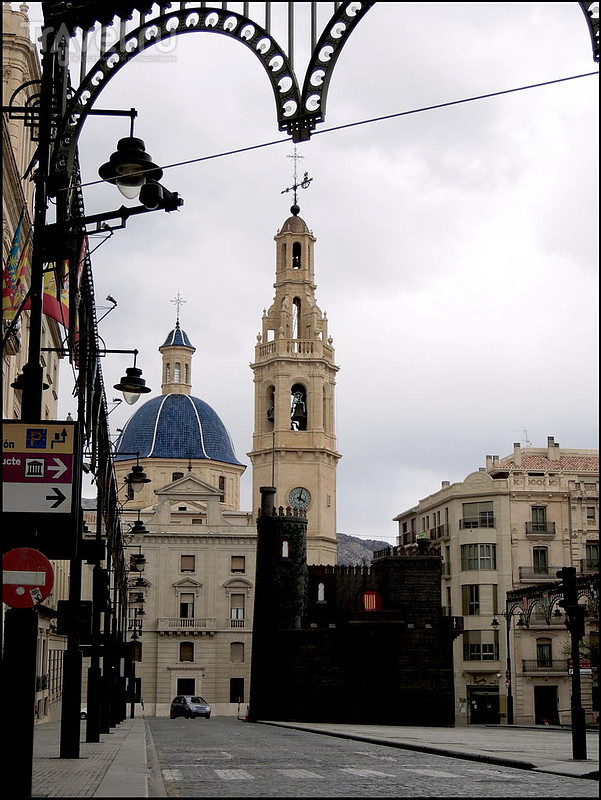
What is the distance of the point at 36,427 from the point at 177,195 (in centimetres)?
300

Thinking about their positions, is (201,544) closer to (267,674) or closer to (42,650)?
(267,674)

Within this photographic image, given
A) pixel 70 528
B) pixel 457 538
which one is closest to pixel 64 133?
pixel 70 528

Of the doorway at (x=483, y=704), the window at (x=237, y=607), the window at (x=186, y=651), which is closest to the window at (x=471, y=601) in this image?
the doorway at (x=483, y=704)

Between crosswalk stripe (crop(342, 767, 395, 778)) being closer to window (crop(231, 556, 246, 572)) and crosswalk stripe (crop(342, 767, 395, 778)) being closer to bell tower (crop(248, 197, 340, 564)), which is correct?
window (crop(231, 556, 246, 572))

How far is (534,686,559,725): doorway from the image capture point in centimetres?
6500

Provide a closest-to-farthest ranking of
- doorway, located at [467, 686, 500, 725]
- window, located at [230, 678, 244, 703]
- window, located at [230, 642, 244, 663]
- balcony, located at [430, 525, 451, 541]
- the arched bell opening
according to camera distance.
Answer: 1. doorway, located at [467, 686, 500, 725]
2. balcony, located at [430, 525, 451, 541]
3. window, located at [230, 678, 244, 703]
4. window, located at [230, 642, 244, 663]
5. the arched bell opening

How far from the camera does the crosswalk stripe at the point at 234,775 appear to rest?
1548cm

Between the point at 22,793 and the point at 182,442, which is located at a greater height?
the point at 182,442

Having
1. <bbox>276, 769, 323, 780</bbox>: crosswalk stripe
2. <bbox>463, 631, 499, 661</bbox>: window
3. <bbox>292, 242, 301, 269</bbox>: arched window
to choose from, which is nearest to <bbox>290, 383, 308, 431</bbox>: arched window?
<bbox>292, 242, 301, 269</bbox>: arched window

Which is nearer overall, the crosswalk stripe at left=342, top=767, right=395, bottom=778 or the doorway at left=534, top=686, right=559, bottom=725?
the crosswalk stripe at left=342, top=767, right=395, bottom=778

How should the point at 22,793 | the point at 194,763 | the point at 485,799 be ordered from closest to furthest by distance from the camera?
the point at 22,793, the point at 485,799, the point at 194,763

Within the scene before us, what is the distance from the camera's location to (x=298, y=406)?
283ft

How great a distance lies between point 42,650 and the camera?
147 feet

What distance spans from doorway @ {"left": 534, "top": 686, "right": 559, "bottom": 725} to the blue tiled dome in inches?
1426
